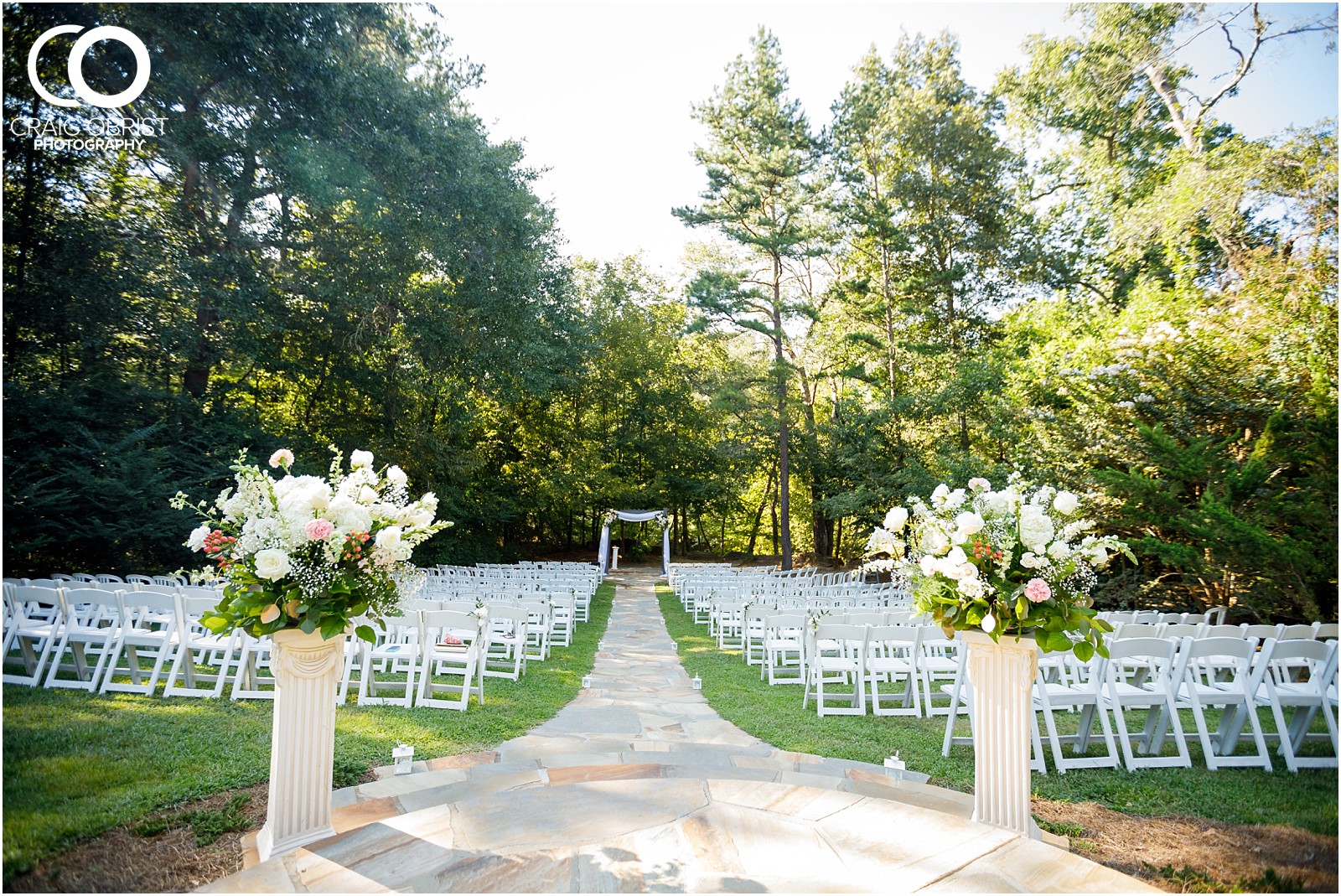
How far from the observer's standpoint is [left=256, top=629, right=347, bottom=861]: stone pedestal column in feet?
8.47

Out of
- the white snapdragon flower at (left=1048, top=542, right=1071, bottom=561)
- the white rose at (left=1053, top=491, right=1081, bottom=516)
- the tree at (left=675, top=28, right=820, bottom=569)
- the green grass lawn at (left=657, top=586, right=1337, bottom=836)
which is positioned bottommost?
the green grass lawn at (left=657, top=586, right=1337, bottom=836)

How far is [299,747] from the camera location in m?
2.63

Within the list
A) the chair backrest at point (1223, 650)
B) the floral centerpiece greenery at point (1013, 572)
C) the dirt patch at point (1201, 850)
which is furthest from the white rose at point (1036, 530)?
the chair backrest at point (1223, 650)

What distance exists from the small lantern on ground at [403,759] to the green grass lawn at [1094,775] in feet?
7.96

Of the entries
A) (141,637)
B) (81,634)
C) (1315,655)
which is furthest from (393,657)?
(1315,655)

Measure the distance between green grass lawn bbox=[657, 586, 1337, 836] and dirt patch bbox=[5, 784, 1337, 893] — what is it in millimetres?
195

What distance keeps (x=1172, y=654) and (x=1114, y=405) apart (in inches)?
337

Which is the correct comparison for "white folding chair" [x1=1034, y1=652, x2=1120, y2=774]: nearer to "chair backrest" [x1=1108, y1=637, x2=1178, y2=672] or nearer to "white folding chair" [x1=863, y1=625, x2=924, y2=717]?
"chair backrest" [x1=1108, y1=637, x2=1178, y2=672]

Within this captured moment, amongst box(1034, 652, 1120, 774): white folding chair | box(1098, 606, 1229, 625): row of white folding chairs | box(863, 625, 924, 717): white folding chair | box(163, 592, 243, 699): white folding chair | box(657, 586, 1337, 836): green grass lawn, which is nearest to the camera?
box(657, 586, 1337, 836): green grass lawn

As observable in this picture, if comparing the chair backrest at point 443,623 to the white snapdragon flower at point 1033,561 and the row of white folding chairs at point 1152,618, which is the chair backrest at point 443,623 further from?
the row of white folding chairs at point 1152,618

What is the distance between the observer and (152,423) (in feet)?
36.6

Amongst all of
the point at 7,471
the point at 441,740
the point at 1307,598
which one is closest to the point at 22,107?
the point at 7,471

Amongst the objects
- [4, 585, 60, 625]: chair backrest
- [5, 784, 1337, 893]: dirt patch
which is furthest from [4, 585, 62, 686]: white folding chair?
[5, 784, 1337, 893]: dirt patch

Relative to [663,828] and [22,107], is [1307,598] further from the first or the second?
[22,107]
